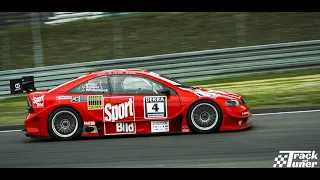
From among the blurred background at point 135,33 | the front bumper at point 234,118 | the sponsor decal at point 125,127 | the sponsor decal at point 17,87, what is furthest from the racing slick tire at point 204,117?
the blurred background at point 135,33

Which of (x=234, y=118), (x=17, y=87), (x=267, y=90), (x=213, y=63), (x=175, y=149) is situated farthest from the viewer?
(x=213, y=63)

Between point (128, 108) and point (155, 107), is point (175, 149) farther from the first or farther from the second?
point (128, 108)

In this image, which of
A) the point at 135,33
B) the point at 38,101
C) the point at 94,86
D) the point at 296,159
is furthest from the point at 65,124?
the point at 135,33

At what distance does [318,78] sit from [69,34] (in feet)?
32.1

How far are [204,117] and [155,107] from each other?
906mm

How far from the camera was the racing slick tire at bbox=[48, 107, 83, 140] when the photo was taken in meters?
9.36

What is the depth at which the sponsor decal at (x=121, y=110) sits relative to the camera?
9203mm

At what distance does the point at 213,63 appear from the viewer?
50.9 feet

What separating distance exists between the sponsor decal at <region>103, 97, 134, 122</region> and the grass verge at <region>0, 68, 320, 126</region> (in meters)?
3.49

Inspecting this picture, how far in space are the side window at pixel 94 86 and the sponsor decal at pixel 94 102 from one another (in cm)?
13

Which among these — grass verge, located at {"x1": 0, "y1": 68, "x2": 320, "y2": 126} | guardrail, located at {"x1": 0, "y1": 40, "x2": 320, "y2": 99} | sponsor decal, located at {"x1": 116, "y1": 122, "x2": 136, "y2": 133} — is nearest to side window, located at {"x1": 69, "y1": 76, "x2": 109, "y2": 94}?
sponsor decal, located at {"x1": 116, "y1": 122, "x2": 136, "y2": 133}

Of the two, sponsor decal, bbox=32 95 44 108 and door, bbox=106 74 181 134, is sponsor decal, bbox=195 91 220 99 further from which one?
sponsor decal, bbox=32 95 44 108
